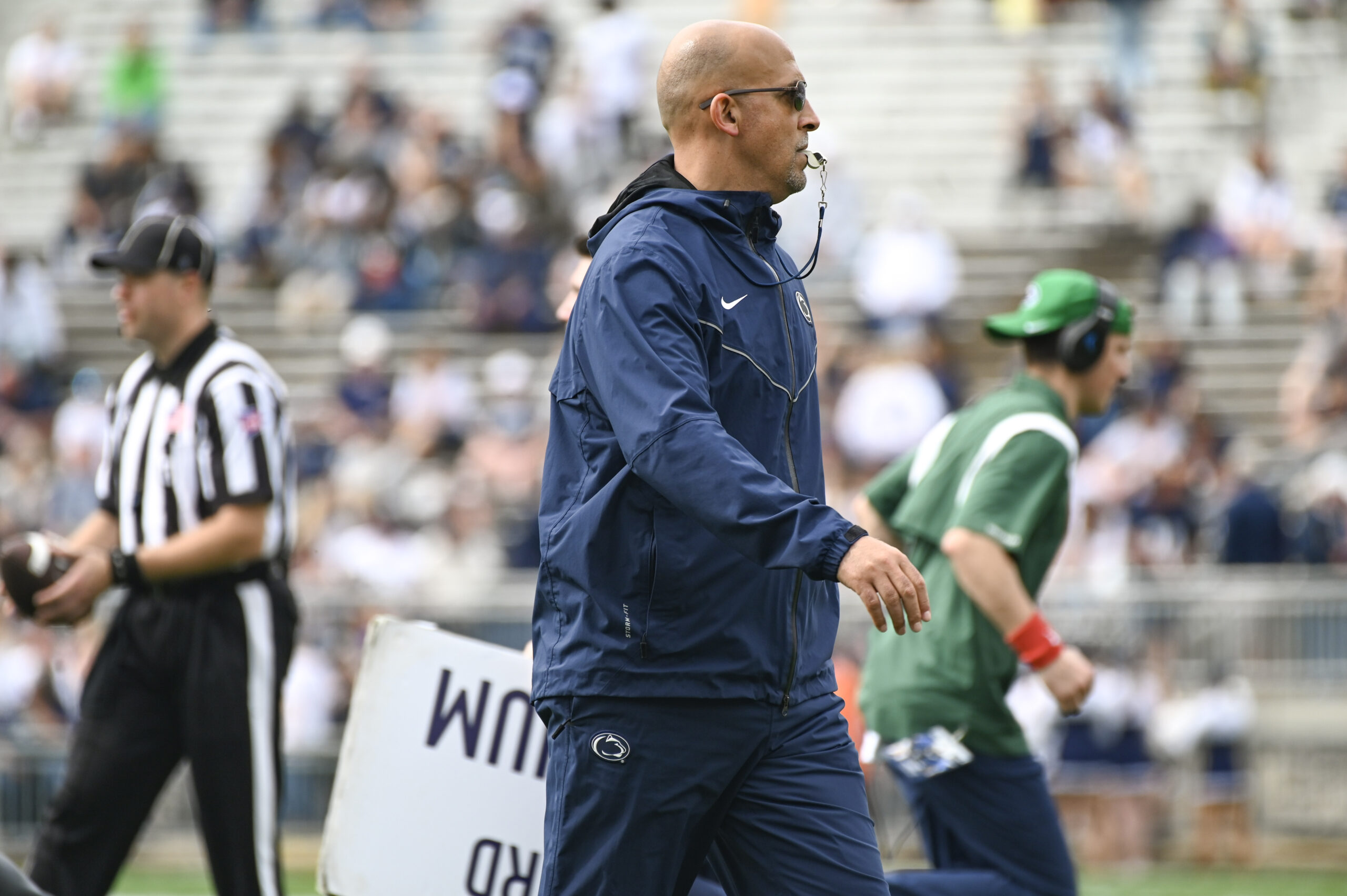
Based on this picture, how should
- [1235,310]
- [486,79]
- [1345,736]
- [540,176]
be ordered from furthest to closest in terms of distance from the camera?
[486,79] → [540,176] → [1235,310] → [1345,736]

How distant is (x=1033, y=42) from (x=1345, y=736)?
10.9m

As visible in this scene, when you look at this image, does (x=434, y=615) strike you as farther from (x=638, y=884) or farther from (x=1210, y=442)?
(x=638, y=884)

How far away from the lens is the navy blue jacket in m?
3.69

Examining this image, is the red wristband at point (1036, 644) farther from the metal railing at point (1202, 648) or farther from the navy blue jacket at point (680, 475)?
the metal railing at point (1202, 648)

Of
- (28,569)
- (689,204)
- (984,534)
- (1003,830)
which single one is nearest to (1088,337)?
(984,534)

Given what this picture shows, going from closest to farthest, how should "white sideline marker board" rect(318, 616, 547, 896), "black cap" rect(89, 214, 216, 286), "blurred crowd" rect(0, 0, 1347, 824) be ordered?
"white sideline marker board" rect(318, 616, 547, 896)
"black cap" rect(89, 214, 216, 286)
"blurred crowd" rect(0, 0, 1347, 824)

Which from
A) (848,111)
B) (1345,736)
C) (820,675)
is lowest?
(1345,736)

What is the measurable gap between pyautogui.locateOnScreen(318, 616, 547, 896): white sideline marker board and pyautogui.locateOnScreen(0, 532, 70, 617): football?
1.16 m

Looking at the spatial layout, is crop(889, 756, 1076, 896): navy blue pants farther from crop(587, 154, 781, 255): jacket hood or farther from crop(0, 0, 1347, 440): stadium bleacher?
crop(0, 0, 1347, 440): stadium bleacher

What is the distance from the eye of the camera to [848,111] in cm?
2080

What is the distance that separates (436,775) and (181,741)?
1059mm

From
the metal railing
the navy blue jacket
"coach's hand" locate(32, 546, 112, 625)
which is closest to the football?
"coach's hand" locate(32, 546, 112, 625)

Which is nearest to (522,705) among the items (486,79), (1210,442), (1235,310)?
(1210,442)

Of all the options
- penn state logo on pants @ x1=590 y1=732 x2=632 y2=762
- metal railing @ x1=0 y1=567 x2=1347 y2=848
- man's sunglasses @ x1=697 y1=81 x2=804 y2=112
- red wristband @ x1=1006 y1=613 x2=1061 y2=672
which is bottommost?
metal railing @ x1=0 y1=567 x2=1347 y2=848
